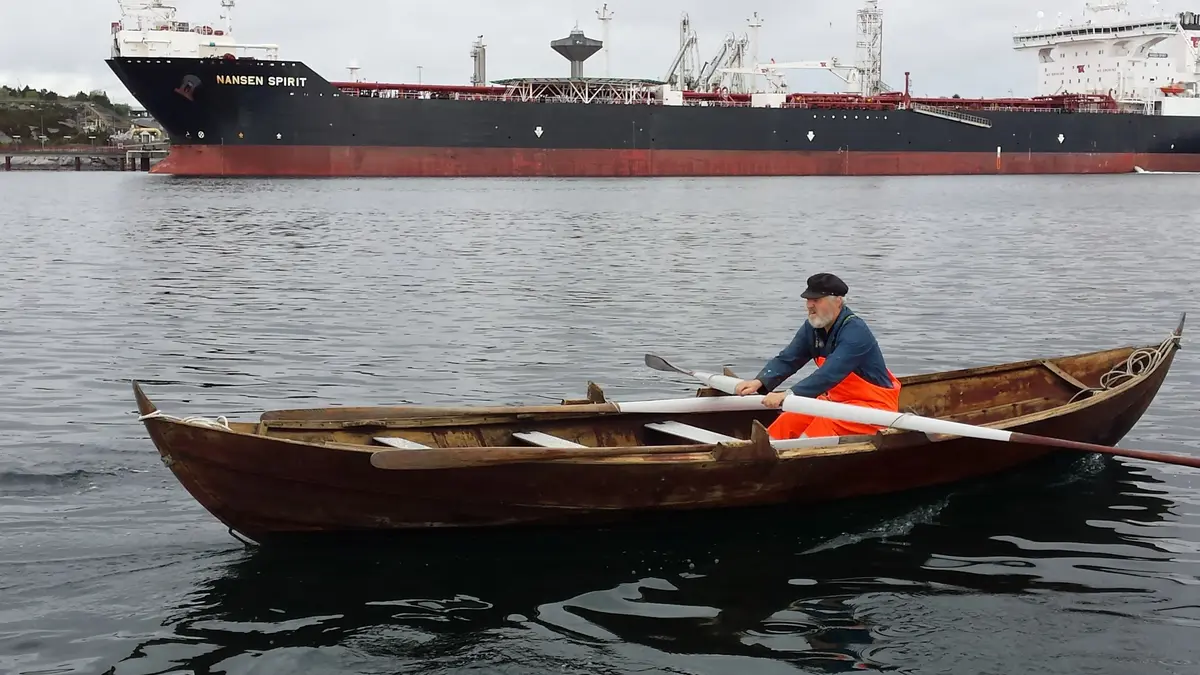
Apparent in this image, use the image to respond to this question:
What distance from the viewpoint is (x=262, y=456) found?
6.72 metres

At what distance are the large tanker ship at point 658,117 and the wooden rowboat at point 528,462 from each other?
50.3 meters

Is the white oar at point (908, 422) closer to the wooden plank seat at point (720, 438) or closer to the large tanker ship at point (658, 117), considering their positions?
the wooden plank seat at point (720, 438)

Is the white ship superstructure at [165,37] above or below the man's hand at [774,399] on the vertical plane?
above

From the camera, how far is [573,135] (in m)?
61.3

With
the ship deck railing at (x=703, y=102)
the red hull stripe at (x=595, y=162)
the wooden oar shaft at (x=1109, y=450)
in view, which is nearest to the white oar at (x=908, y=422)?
the wooden oar shaft at (x=1109, y=450)

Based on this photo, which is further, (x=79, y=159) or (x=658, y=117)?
(x=79, y=159)

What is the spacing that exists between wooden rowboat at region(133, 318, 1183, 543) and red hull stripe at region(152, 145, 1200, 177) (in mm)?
51989

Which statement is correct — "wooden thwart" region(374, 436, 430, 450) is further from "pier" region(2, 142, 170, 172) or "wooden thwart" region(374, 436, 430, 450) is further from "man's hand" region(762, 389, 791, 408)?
"pier" region(2, 142, 170, 172)

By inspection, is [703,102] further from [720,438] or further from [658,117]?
[720,438]

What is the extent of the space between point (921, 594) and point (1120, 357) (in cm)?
481

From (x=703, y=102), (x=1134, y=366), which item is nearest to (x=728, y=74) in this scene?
(x=703, y=102)

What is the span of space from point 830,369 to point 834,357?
88 mm

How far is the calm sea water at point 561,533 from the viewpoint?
625 cm

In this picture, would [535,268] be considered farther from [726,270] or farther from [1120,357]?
[1120,357]
